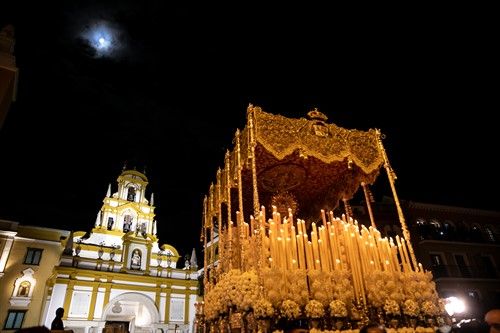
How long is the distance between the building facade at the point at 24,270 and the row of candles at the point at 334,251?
65.8 feet

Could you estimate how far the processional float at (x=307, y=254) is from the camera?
4809 millimetres

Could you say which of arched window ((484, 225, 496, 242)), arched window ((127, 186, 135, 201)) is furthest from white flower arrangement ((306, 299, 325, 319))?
arched window ((127, 186, 135, 201))

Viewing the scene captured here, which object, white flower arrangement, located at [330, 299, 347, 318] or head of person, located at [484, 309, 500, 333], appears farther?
white flower arrangement, located at [330, 299, 347, 318]

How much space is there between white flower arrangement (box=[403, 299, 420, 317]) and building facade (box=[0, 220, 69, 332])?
21.4 m

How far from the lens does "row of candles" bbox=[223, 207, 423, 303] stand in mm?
5457

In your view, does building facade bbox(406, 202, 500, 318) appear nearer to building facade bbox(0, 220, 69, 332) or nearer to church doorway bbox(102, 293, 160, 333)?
church doorway bbox(102, 293, 160, 333)

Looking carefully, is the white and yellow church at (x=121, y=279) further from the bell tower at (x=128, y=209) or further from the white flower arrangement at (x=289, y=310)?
the white flower arrangement at (x=289, y=310)

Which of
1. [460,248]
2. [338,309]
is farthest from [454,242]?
[338,309]

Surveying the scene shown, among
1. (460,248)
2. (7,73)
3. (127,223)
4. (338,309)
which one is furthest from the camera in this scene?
(127,223)

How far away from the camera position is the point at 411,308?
512 centimetres

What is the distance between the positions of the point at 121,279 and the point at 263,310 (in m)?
21.5

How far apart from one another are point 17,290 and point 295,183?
20.9 m

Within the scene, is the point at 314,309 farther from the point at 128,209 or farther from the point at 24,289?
the point at 128,209

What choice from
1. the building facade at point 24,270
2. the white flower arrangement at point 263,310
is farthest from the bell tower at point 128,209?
the white flower arrangement at point 263,310
